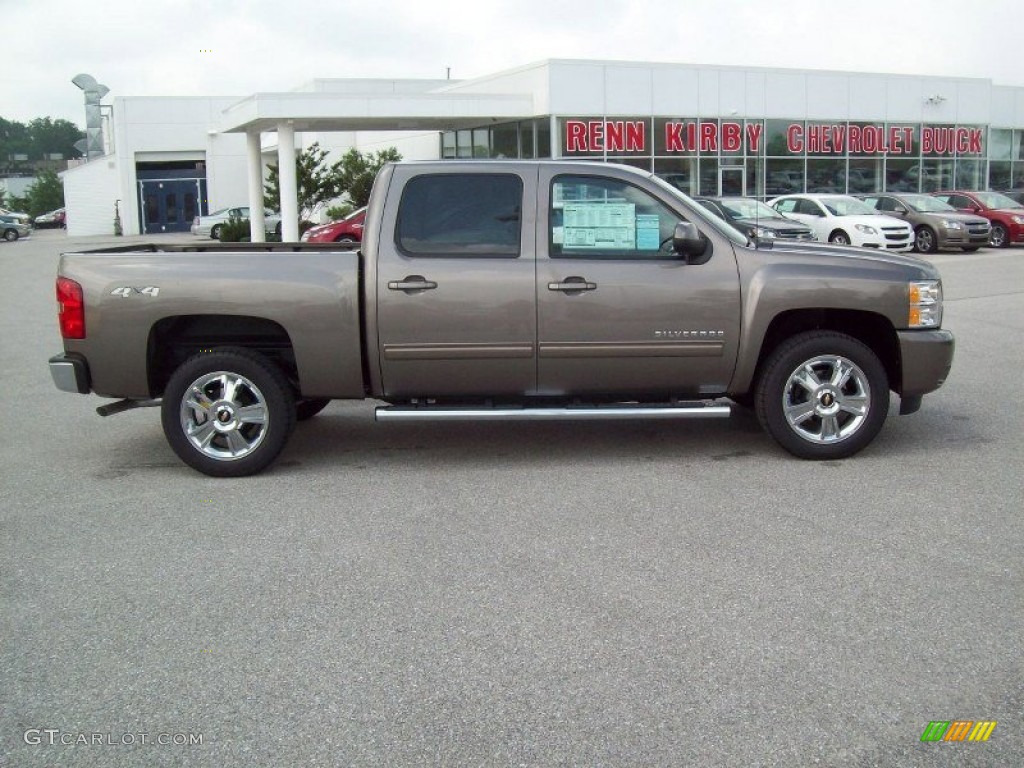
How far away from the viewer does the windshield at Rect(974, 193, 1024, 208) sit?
3117 cm

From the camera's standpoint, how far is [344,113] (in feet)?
102

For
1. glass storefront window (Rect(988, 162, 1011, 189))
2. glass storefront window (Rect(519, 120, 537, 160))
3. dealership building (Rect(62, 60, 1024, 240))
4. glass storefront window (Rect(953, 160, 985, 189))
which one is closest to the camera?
dealership building (Rect(62, 60, 1024, 240))

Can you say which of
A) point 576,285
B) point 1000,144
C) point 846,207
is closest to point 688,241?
point 576,285

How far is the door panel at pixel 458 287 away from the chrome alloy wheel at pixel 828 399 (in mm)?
1670

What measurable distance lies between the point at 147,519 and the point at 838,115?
36945 mm

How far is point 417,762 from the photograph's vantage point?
3.39 m

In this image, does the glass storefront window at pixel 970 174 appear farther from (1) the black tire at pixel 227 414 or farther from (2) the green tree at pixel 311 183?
(1) the black tire at pixel 227 414

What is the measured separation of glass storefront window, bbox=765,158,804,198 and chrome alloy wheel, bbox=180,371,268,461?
3359 cm

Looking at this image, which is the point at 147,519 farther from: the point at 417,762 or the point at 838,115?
the point at 838,115

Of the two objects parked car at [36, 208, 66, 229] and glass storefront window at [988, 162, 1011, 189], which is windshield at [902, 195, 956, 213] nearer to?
glass storefront window at [988, 162, 1011, 189]

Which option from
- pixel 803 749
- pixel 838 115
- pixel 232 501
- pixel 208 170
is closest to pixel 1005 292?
pixel 232 501

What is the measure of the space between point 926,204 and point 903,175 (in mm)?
12374

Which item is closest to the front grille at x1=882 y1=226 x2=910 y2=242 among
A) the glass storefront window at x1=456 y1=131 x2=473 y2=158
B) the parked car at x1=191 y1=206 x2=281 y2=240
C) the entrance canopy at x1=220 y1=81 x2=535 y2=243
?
the entrance canopy at x1=220 y1=81 x2=535 y2=243

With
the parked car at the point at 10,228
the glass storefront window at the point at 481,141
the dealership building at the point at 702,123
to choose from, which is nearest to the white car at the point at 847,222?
the dealership building at the point at 702,123
